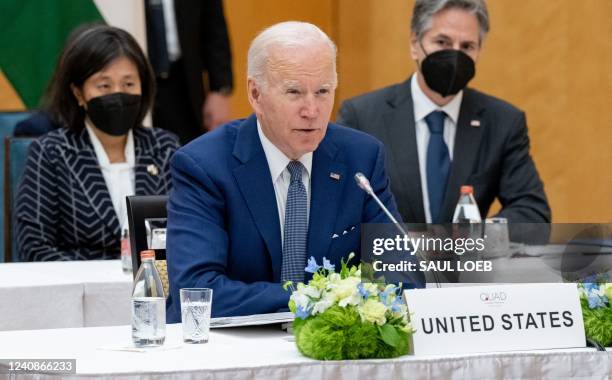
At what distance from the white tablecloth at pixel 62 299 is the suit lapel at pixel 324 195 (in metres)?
0.87

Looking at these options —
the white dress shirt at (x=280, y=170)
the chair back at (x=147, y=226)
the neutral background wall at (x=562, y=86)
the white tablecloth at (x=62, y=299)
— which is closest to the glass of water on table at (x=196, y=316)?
the white dress shirt at (x=280, y=170)

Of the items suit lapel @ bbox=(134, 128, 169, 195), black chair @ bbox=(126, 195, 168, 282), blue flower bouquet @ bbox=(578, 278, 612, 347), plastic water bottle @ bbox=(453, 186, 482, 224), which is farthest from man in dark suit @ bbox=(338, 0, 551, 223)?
blue flower bouquet @ bbox=(578, 278, 612, 347)

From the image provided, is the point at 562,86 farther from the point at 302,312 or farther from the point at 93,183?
the point at 302,312

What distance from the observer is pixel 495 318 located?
6.98 feet

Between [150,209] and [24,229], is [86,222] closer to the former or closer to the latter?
[24,229]

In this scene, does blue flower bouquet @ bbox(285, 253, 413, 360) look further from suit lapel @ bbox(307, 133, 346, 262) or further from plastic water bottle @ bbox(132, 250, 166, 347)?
suit lapel @ bbox(307, 133, 346, 262)

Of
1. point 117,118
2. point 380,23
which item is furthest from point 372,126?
point 380,23

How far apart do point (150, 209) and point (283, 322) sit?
1.06 meters

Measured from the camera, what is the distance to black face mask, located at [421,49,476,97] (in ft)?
13.7

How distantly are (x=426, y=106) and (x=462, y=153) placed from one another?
0.77 ft

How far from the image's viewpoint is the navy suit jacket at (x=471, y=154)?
13.6 feet

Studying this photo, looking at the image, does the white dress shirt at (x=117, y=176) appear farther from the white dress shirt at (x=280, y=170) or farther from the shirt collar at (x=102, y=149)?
the white dress shirt at (x=280, y=170)

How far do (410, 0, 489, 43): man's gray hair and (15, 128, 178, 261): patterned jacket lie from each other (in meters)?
1.33

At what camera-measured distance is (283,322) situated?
91.3 inches
